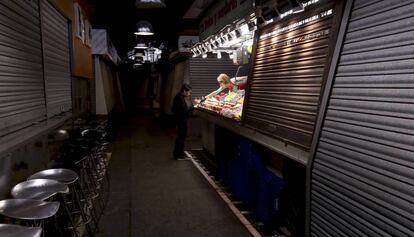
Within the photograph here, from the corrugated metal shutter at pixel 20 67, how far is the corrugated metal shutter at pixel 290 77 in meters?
2.83

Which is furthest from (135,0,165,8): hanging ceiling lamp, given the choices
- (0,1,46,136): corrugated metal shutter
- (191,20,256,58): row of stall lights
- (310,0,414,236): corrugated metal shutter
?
(310,0,414,236): corrugated metal shutter

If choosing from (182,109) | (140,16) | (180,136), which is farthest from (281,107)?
(140,16)

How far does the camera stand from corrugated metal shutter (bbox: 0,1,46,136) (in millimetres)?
3639

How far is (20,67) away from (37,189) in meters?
1.70

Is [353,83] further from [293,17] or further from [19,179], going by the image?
[19,179]

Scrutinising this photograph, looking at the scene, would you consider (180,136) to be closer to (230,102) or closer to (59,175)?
(230,102)

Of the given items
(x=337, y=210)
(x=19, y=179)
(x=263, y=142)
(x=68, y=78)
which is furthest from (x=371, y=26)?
(x=68, y=78)

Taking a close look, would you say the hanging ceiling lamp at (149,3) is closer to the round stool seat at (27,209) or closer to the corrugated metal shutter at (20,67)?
the corrugated metal shutter at (20,67)

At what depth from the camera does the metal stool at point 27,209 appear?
7.88 ft

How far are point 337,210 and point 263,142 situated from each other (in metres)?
1.73

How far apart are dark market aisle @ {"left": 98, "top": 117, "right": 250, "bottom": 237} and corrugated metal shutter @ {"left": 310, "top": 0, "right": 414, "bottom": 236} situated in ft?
6.66

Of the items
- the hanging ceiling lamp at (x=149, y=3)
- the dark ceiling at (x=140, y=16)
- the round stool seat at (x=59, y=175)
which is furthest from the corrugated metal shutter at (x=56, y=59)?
the dark ceiling at (x=140, y=16)

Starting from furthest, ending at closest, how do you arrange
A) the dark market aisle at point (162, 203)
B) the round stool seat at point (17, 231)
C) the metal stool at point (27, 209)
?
the dark market aisle at point (162, 203) < the metal stool at point (27, 209) < the round stool seat at point (17, 231)

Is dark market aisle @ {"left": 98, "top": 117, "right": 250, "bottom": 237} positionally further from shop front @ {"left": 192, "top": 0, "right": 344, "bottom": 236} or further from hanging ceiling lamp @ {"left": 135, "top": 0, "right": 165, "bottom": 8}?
hanging ceiling lamp @ {"left": 135, "top": 0, "right": 165, "bottom": 8}
